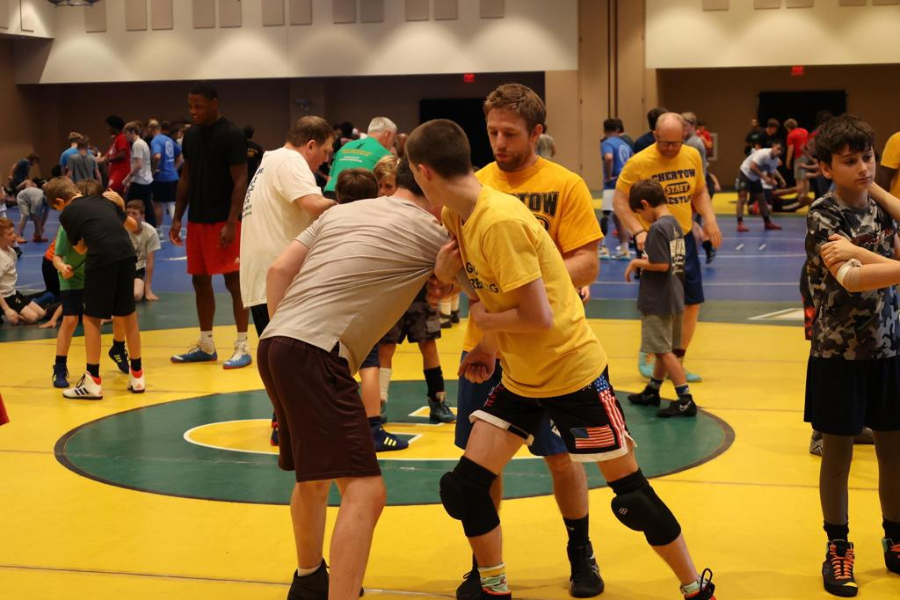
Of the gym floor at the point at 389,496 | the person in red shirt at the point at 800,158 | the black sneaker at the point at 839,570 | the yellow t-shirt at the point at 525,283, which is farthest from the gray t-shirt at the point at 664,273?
the person in red shirt at the point at 800,158

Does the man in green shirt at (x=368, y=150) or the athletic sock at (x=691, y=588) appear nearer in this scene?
the athletic sock at (x=691, y=588)

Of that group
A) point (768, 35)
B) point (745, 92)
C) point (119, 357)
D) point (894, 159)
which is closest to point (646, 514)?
point (894, 159)

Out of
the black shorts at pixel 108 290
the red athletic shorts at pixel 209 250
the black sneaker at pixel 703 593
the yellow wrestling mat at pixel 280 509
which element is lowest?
the yellow wrestling mat at pixel 280 509

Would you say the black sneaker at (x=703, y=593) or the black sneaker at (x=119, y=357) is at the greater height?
the black sneaker at (x=119, y=357)

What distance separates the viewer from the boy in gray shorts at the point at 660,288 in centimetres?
735

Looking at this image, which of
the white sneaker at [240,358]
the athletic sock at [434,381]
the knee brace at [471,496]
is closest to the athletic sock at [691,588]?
the knee brace at [471,496]

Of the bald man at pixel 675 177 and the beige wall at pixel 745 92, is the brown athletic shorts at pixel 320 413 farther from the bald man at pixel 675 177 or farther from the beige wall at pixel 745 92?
the beige wall at pixel 745 92

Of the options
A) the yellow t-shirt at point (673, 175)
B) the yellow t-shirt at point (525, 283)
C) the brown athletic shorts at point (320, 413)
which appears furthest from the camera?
the yellow t-shirt at point (673, 175)

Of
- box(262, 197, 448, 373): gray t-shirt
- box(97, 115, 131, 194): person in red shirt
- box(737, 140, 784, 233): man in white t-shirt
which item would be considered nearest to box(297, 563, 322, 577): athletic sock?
box(262, 197, 448, 373): gray t-shirt

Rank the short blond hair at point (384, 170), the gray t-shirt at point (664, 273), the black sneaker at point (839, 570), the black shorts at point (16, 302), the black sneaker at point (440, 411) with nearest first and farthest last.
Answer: the black sneaker at point (839, 570)
the short blond hair at point (384, 170)
the black sneaker at point (440, 411)
the gray t-shirt at point (664, 273)
the black shorts at point (16, 302)

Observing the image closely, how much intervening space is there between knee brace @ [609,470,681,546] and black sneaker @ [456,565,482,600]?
2.41 ft

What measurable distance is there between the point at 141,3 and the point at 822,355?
100ft

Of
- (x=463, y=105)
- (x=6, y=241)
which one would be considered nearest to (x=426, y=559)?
(x=6, y=241)

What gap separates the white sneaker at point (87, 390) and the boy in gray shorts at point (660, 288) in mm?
3967
